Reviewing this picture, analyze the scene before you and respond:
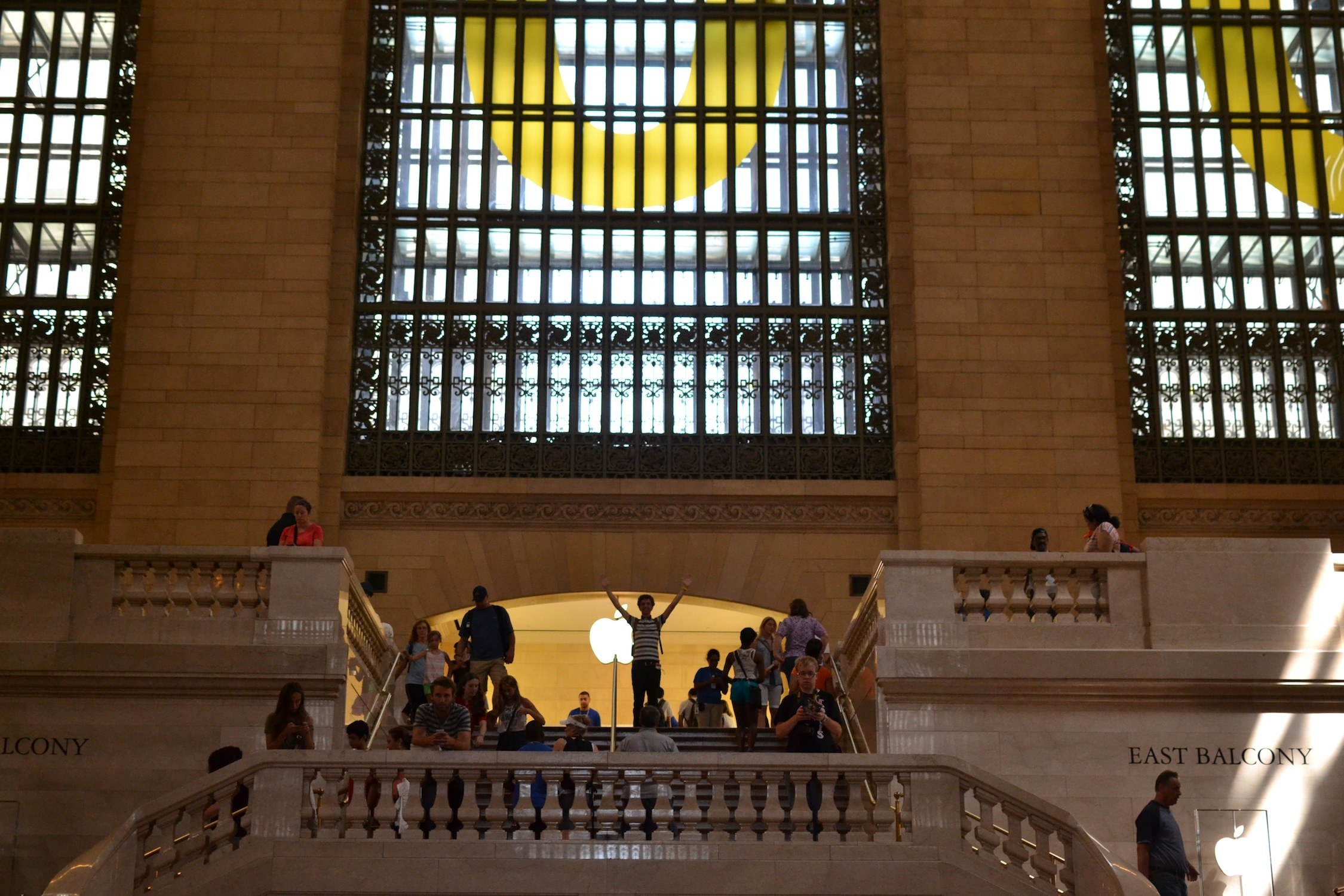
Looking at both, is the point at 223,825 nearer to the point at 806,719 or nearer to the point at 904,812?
the point at 806,719

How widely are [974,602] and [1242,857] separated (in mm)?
2994

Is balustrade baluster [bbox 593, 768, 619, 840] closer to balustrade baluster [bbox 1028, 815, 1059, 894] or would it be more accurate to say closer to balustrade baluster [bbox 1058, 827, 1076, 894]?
balustrade baluster [bbox 1028, 815, 1059, 894]

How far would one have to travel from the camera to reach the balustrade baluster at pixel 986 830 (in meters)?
13.6

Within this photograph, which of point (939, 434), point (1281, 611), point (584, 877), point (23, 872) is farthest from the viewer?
point (939, 434)

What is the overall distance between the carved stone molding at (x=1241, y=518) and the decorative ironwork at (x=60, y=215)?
524 inches

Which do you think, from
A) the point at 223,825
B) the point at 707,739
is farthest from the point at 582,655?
the point at 223,825

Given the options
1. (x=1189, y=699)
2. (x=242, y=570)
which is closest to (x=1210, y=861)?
(x=1189, y=699)

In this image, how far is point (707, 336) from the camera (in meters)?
25.3

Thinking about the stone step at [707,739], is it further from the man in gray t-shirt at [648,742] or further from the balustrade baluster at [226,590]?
the balustrade baluster at [226,590]

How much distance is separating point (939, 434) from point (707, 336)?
10.8ft

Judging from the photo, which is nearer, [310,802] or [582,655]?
[310,802]

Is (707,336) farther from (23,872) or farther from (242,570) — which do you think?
(23,872)

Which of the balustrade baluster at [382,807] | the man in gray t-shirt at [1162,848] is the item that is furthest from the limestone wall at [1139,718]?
the balustrade baluster at [382,807]

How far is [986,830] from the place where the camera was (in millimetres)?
13625
